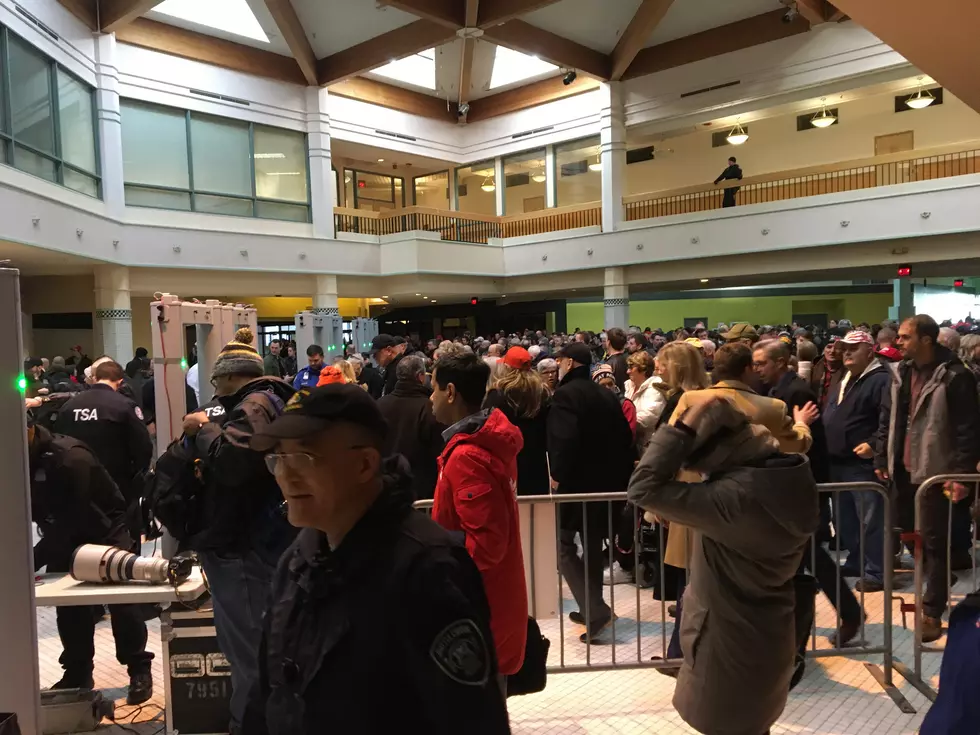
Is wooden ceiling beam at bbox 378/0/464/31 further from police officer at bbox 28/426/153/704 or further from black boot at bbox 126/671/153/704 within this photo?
black boot at bbox 126/671/153/704

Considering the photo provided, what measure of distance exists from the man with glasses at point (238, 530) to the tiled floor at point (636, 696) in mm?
1086

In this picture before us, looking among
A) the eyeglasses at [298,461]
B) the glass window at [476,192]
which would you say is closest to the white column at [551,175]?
the glass window at [476,192]

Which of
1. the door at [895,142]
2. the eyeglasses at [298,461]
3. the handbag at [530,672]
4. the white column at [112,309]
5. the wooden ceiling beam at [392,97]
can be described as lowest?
the handbag at [530,672]

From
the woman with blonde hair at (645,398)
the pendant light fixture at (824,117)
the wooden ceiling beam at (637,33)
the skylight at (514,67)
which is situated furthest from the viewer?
the skylight at (514,67)

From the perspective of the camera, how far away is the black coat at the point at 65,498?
3.19m

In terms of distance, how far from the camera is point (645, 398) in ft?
16.2

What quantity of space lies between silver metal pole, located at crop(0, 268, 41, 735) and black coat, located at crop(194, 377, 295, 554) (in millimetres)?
738

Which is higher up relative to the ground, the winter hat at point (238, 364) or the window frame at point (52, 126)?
the window frame at point (52, 126)

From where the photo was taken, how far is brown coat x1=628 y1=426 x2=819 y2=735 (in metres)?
2.04

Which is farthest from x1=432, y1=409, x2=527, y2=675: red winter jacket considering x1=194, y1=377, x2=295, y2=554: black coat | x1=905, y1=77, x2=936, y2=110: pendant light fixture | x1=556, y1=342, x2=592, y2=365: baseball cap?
x1=905, y1=77, x2=936, y2=110: pendant light fixture

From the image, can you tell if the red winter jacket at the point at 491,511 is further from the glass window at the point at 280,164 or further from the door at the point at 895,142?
the door at the point at 895,142

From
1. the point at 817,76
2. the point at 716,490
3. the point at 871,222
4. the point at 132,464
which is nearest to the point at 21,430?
the point at 716,490

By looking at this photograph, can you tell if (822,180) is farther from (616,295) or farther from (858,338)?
(858,338)

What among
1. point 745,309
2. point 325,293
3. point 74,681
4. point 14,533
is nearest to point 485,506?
point 14,533
